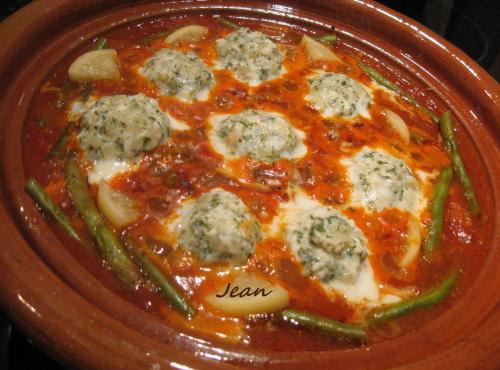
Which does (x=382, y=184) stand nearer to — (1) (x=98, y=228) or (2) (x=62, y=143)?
(1) (x=98, y=228)

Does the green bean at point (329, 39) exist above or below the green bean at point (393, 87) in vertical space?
above

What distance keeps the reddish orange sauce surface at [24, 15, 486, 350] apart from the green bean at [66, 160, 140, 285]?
0.13 feet

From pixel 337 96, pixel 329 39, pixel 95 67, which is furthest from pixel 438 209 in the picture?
pixel 95 67

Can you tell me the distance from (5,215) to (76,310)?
0.54 metres

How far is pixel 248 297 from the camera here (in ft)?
6.67

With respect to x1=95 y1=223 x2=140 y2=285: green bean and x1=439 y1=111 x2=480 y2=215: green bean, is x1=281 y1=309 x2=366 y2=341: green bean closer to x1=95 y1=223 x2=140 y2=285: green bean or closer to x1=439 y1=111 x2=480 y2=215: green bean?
x1=95 y1=223 x2=140 y2=285: green bean

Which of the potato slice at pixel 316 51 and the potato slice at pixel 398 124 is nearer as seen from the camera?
the potato slice at pixel 398 124

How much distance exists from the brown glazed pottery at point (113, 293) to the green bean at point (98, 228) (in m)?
0.15

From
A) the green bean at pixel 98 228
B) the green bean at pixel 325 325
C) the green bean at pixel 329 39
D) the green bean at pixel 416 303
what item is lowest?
the green bean at pixel 325 325

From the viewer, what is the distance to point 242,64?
318cm

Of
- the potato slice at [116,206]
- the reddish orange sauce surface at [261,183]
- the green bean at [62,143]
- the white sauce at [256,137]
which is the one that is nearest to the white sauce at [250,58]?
the reddish orange sauce surface at [261,183]

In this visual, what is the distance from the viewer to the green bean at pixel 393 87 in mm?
3295

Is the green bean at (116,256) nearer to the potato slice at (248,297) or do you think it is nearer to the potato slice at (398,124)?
the potato slice at (248,297)

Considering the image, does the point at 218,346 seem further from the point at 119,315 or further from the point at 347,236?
the point at 347,236
